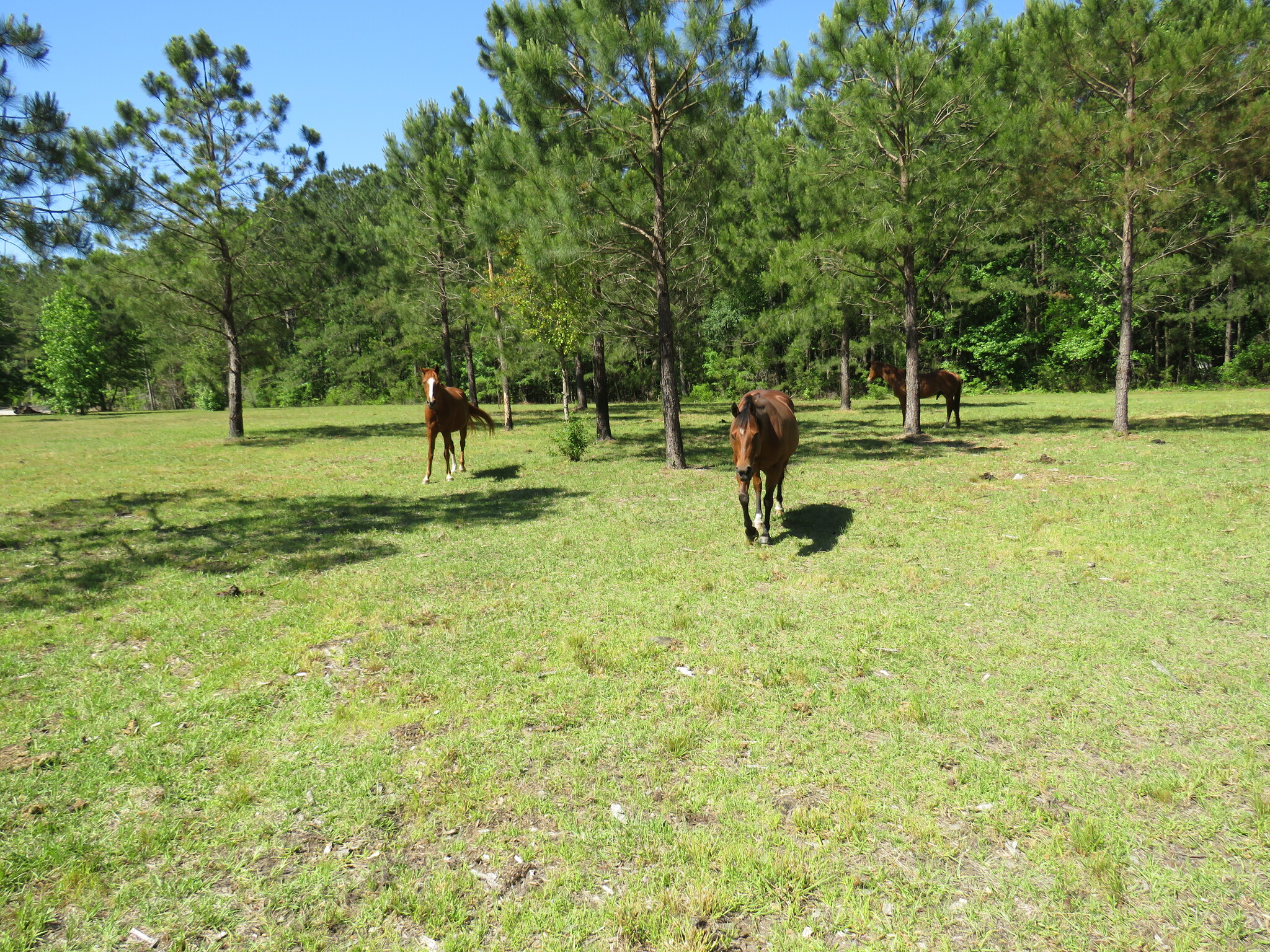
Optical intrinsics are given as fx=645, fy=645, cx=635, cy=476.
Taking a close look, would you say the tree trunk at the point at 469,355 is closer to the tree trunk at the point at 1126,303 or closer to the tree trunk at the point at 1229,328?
the tree trunk at the point at 1126,303

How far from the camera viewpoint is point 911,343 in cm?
1755

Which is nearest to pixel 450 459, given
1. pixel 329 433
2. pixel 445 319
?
pixel 445 319

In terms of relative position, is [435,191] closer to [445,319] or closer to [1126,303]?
[445,319]

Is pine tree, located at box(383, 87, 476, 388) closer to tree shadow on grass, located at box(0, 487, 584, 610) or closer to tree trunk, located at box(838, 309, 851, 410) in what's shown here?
tree shadow on grass, located at box(0, 487, 584, 610)

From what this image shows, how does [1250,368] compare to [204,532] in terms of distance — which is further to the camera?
[1250,368]

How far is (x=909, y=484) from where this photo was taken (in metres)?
11.7

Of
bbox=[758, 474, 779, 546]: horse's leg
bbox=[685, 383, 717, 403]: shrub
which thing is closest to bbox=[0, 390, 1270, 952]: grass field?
bbox=[758, 474, 779, 546]: horse's leg

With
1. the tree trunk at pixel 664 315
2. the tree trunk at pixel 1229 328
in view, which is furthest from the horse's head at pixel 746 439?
the tree trunk at pixel 1229 328

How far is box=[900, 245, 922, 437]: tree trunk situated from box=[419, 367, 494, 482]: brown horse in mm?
11443

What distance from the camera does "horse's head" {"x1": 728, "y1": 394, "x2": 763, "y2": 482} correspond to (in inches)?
304

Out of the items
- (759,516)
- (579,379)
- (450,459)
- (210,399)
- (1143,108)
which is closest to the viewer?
(759,516)

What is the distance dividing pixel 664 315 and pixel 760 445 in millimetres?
6848

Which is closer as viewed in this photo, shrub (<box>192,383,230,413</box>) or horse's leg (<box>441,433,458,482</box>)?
horse's leg (<box>441,433,458,482</box>)

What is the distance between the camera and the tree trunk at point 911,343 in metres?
17.1
